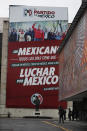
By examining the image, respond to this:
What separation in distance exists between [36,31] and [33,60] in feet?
17.2

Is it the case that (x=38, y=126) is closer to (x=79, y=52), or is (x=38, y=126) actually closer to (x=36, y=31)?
(x=79, y=52)

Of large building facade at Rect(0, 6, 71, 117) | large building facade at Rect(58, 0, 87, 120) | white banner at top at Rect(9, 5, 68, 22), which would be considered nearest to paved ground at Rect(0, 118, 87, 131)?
large building facade at Rect(58, 0, 87, 120)

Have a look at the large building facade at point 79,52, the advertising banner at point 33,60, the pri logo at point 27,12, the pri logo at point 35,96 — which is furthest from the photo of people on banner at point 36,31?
the large building facade at point 79,52

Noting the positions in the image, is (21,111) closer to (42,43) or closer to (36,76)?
(36,76)

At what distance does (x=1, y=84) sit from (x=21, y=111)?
256 inches

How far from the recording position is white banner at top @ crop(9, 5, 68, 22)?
2283 inches

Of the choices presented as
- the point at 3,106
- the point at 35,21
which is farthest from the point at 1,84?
the point at 35,21

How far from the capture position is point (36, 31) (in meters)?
56.8

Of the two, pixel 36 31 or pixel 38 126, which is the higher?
pixel 36 31

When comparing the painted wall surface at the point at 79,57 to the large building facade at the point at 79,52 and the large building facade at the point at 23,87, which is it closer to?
the large building facade at the point at 79,52

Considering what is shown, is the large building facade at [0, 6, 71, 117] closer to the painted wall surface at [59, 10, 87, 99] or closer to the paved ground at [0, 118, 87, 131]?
the paved ground at [0, 118, 87, 131]

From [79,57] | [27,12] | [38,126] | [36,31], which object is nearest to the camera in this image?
[79,57]

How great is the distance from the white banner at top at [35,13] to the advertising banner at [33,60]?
0.18 metres

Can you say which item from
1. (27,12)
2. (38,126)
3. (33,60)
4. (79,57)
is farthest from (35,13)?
(79,57)
